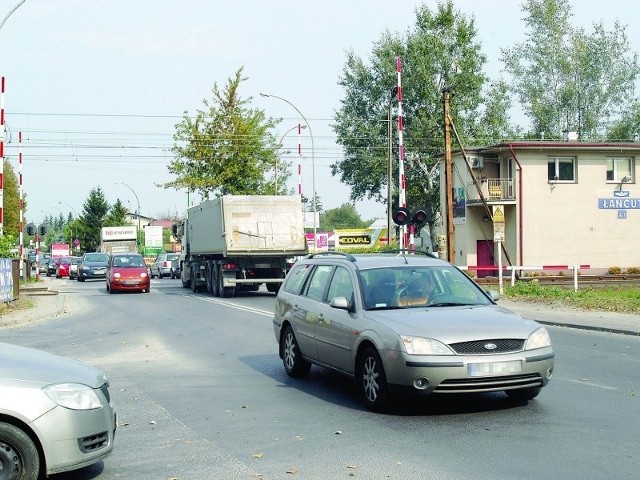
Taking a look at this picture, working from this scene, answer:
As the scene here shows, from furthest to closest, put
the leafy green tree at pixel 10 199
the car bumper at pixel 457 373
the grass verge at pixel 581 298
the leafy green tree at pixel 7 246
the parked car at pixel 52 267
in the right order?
1. the leafy green tree at pixel 10 199
2. the parked car at pixel 52 267
3. the leafy green tree at pixel 7 246
4. the grass verge at pixel 581 298
5. the car bumper at pixel 457 373

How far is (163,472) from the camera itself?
6383 mm

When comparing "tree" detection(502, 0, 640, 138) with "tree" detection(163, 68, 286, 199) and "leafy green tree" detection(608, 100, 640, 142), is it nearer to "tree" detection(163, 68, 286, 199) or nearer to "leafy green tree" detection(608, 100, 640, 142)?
"leafy green tree" detection(608, 100, 640, 142)

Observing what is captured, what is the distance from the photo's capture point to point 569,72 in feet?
196

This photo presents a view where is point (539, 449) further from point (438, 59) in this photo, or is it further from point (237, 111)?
point (438, 59)

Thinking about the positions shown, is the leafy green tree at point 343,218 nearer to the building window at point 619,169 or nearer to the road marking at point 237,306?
the building window at point 619,169

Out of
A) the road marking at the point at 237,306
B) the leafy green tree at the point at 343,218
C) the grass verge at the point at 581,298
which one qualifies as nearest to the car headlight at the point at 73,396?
the road marking at the point at 237,306

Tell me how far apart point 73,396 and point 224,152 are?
4710cm

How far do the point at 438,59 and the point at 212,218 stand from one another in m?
33.1

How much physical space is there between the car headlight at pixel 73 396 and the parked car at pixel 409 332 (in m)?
3.12

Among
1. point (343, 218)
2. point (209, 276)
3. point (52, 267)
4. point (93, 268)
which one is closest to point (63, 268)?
point (52, 267)

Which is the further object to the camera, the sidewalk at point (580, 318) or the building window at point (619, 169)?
the building window at point (619, 169)

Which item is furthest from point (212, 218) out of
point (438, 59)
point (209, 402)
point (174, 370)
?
point (438, 59)

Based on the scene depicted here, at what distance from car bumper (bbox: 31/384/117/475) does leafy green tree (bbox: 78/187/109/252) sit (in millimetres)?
114170

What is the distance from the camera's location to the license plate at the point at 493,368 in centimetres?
789
